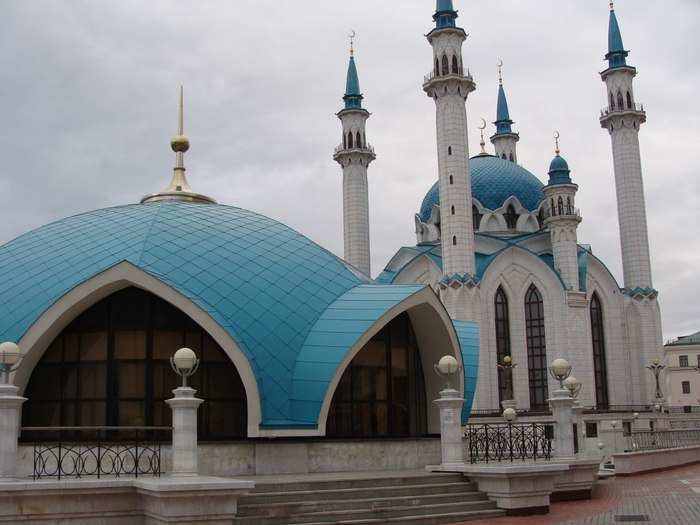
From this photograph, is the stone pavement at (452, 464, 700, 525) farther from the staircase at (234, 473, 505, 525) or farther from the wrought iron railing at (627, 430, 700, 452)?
the wrought iron railing at (627, 430, 700, 452)

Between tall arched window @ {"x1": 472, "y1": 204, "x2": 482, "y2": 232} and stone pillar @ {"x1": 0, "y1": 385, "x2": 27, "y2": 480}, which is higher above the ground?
tall arched window @ {"x1": 472, "y1": 204, "x2": 482, "y2": 232}

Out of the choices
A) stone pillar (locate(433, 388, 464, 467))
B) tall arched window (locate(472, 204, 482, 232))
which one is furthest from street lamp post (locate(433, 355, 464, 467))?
tall arched window (locate(472, 204, 482, 232))

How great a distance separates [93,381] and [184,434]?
489 cm

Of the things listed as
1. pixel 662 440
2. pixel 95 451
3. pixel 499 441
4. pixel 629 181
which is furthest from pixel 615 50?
pixel 95 451

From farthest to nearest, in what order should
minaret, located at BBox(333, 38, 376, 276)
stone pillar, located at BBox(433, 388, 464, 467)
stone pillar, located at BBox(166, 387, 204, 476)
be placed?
minaret, located at BBox(333, 38, 376, 276) → stone pillar, located at BBox(433, 388, 464, 467) → stone pillar, located at BBox(166, 387, 204, 476)

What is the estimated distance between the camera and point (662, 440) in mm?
27391

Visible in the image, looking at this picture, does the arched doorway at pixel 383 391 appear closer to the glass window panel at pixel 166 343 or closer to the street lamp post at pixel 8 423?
the glass window panel at pixel 166 343

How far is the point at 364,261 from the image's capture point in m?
50.9

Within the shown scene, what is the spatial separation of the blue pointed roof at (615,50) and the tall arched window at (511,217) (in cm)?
1008

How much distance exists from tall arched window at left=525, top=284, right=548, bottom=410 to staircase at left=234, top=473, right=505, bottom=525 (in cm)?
3006

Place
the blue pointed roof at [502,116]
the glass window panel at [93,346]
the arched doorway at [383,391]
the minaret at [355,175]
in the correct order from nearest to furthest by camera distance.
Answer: the glass window panel at [93,346], the arched doorway at [383,391], the minaret at [355,175], the blue pointed roof at [502,116]

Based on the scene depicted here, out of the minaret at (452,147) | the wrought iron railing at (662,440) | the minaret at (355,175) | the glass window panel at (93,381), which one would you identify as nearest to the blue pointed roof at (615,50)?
the minaret at (452,147)

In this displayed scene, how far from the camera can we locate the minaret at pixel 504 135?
63125 mm

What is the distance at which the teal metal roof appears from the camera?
1706 centimetres
